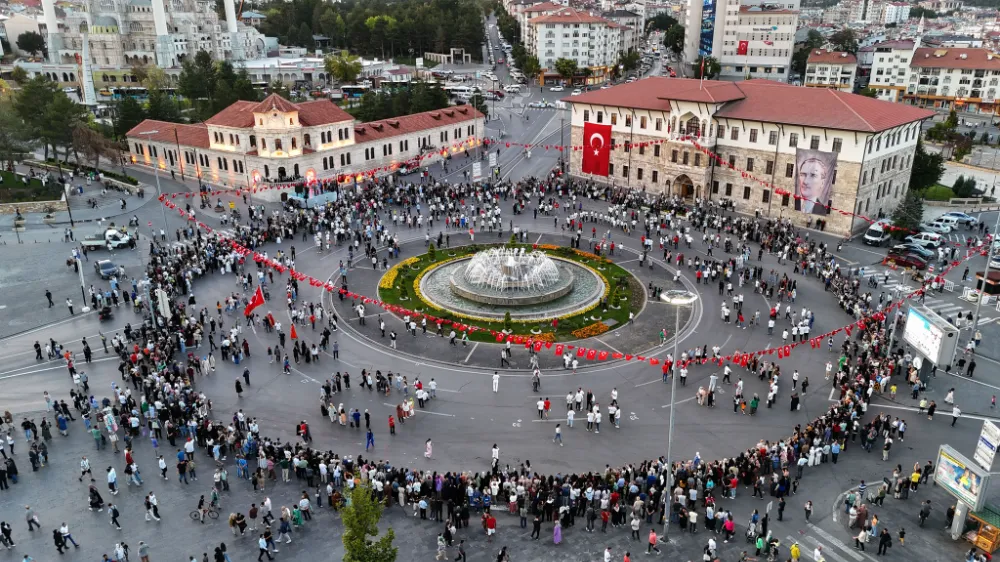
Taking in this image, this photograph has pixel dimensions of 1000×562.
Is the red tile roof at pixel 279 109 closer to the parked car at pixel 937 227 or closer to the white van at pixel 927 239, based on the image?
the white van at pixel 927 239

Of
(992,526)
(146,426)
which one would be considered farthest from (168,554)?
(992,526)

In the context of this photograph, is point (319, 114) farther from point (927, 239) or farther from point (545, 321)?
point (927, 239)

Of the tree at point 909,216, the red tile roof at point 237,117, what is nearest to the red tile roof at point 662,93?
the tree at point 909,216

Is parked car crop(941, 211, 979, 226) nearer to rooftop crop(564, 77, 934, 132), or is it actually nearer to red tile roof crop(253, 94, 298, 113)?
rooftop crop(564, 77, 934, 132)

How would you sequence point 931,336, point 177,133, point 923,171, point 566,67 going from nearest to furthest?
point 931,336, point 923,171, point 177,133, point 566,67

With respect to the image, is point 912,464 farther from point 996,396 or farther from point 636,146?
point 636,146

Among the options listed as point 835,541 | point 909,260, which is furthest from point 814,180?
point 835,541
